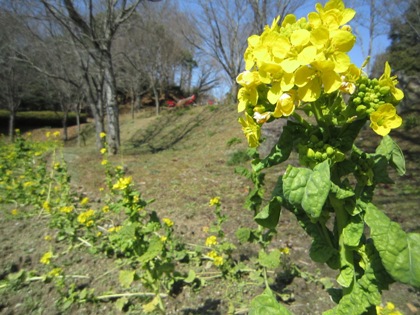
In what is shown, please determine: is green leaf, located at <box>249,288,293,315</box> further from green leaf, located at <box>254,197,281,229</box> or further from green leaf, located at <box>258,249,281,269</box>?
green leaf, located at <box>258,249,281,269</box>

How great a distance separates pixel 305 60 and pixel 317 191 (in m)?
0.36

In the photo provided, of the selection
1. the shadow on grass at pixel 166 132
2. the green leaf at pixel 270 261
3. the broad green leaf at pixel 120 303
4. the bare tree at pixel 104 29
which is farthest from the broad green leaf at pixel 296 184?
the shadow on grass at pixel 166 132

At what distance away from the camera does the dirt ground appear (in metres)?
2.19

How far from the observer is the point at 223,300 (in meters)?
2.21

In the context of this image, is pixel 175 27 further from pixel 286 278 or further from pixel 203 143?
pixel 286 278

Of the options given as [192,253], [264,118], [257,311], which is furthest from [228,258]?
[264,118]

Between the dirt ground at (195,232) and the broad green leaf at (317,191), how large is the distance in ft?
5.12

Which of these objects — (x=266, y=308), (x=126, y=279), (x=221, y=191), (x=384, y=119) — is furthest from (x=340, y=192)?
(x=221, y=191)

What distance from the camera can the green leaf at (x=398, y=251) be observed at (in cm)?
83

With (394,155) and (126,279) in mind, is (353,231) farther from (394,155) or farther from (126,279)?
(126,279)

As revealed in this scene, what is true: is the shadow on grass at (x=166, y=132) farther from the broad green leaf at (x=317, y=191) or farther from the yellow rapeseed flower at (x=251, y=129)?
the broad green leaf at (x=317, y=191)

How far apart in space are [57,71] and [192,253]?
44.7ft

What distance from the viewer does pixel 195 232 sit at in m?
3.28

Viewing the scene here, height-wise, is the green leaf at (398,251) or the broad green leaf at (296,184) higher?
the broad green leaf at (296,184)
